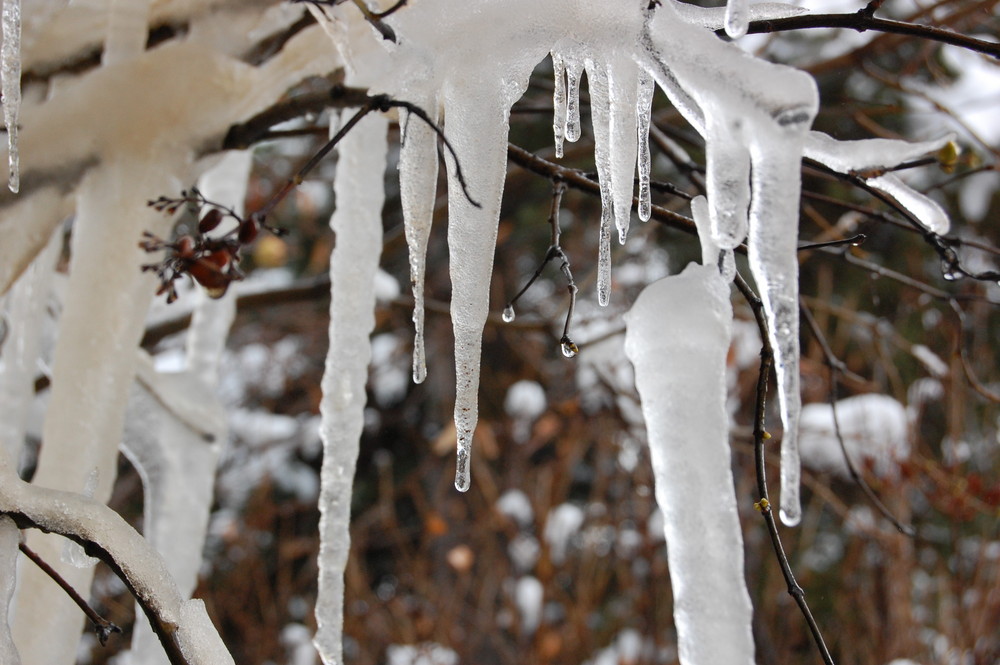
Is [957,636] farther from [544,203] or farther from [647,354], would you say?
[544,203]

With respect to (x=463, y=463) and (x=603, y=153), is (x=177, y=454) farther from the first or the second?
(x=603, y=153)

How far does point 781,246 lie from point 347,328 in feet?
2.64

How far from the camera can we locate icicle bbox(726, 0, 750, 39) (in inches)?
34.9

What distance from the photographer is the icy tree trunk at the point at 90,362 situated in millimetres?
1290

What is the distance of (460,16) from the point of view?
107cm

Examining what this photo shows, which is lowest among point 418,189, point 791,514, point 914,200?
point 791,514

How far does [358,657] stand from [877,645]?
2.80 m

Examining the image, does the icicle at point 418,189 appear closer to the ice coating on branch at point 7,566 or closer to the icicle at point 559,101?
the icicle at point 559,101

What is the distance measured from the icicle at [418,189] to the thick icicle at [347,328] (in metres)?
0.25

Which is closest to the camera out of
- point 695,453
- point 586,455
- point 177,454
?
point 695,453

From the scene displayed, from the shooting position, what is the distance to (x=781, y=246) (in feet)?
2.74

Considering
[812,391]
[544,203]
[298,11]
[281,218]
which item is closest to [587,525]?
[812,391]

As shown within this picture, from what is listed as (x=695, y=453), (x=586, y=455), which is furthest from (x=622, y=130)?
(x=586, y=455)

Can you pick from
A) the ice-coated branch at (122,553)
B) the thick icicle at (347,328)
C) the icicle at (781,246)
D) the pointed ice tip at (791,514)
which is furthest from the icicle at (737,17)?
the ice-coated branch at (122,553)
